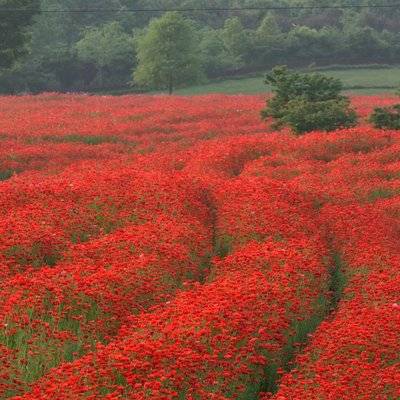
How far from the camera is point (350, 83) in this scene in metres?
61.2

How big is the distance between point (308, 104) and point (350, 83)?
33395 millimetres

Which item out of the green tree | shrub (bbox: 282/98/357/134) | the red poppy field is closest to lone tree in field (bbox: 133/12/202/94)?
the green tree

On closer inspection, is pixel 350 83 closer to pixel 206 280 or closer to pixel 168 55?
pixel 168 55

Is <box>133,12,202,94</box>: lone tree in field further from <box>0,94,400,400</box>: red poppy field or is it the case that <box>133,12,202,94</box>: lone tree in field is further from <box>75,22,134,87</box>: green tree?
<box>0,94,400,400</box>: red poppy field

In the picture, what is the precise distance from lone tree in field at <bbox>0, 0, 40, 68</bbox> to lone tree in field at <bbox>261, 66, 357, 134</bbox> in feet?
58.2

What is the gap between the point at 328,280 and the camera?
12984 mm

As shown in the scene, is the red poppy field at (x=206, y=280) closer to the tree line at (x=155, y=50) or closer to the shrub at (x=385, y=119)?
the shrub at (x=385, y=119)

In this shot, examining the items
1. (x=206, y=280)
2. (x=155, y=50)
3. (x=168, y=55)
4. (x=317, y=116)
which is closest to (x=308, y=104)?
(x=317, y=116)

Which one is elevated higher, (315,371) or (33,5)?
(33,5)

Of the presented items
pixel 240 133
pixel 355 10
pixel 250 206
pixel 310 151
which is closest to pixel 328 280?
pixel 250 206

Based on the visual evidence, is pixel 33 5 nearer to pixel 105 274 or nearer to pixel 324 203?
pixel 324 203

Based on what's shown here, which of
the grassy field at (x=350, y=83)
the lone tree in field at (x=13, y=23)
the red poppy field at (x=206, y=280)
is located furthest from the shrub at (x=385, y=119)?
the grassy field at (x=350, y=83)

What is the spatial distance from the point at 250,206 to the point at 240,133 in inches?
655

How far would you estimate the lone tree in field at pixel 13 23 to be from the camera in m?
45.7
